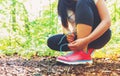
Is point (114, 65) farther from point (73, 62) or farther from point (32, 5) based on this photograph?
point (32, 5)

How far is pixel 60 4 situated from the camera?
6.82 ft

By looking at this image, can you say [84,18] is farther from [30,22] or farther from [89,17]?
[30,22]

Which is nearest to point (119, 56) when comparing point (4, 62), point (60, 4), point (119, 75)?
point (119, 75)

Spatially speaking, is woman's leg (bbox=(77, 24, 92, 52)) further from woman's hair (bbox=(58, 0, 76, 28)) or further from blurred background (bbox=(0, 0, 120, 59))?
blurred background (bbox=(0, 0, 120, 59))

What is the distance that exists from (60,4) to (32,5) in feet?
3.20

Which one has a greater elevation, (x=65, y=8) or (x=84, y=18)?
(x=65, y=8)

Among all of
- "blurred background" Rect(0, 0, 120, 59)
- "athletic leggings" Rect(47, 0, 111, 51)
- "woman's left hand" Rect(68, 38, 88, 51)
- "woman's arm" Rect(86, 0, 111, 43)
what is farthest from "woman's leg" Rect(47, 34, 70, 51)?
"blurred background" Rect(0, 0, 120, 59)

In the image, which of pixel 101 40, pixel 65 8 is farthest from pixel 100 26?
pixel 65 8

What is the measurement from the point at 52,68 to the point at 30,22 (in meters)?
1.08

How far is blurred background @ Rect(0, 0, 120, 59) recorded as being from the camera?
280cm

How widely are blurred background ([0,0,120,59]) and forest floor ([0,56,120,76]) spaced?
0.62 meters

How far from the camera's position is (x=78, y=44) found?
1.90m

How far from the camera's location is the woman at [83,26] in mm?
1877

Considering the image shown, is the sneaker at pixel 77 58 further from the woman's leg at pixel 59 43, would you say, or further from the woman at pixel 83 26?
the woman's leg at pixel 59 43
